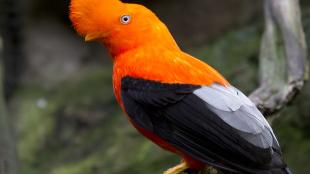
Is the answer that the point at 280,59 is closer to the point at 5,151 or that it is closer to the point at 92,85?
the point at 5,151

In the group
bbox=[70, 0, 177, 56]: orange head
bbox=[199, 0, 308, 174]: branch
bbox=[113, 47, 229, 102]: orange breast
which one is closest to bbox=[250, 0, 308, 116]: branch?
bbox=[199, 0, 308, 174]: branch

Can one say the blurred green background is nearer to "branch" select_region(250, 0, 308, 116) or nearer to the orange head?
"branch" select_region(250, 0, 308, 116)

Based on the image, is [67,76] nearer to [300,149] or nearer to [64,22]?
[64,22]

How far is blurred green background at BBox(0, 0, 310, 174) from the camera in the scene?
5188 mm

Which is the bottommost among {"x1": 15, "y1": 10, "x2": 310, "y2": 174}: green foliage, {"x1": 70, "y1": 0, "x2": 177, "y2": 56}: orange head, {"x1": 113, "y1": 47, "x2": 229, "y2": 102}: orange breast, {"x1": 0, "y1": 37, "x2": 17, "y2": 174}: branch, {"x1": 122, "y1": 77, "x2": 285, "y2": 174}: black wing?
{"x1": 15, "y1": 10, "x2": 310, "y2": 174}: green foliage

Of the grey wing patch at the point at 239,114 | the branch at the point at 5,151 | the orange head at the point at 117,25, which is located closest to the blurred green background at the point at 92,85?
the branch at the point at 5,151

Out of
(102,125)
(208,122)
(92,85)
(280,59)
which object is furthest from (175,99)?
(92,85)

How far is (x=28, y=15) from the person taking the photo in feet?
22.9

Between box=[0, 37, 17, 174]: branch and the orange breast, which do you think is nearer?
the orange breast

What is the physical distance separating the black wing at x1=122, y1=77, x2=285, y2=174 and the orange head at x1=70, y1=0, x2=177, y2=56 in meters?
0.26

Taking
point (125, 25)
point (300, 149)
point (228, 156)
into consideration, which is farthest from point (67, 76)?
point (228, 156)

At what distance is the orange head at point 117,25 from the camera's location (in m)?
3.19

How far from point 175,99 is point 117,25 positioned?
53cm

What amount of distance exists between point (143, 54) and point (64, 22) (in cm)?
397
